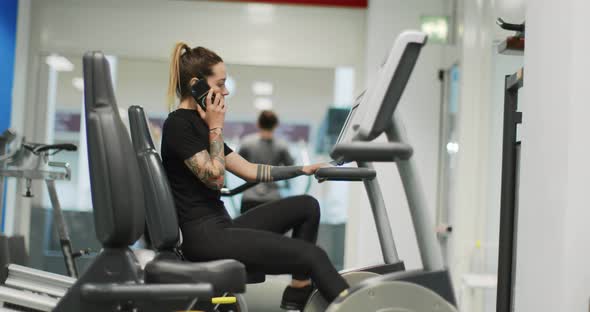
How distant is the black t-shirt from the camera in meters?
2.07

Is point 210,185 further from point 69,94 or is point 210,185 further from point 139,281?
point 69,94

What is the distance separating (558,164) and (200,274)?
3.80 ft

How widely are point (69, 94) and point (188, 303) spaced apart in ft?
15.8

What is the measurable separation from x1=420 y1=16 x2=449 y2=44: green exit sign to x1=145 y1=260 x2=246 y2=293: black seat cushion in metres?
4.43

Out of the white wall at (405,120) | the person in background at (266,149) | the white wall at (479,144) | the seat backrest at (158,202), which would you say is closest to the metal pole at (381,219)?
the seat backrest at (158,202)

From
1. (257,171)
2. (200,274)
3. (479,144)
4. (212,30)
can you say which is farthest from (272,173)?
(212,30)

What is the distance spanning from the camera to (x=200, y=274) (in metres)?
1.80

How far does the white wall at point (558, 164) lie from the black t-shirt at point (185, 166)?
3.40ft

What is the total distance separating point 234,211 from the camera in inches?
242

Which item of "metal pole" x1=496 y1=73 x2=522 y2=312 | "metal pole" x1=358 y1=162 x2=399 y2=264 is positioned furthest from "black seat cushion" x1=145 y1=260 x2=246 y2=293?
"metal pole" x1=496 y1=73 x2=522 y2=312

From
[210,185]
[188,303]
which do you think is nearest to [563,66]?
[210,185]

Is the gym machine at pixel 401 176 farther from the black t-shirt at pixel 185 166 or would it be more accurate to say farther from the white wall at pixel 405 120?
the white wall at pixel 405 120

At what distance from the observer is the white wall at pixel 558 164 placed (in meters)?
2.10

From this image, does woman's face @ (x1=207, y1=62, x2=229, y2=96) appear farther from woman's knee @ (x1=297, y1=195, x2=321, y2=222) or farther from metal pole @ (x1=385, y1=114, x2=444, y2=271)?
metal pole @ (x1=385, y1=114, x2=444, y2=271)
